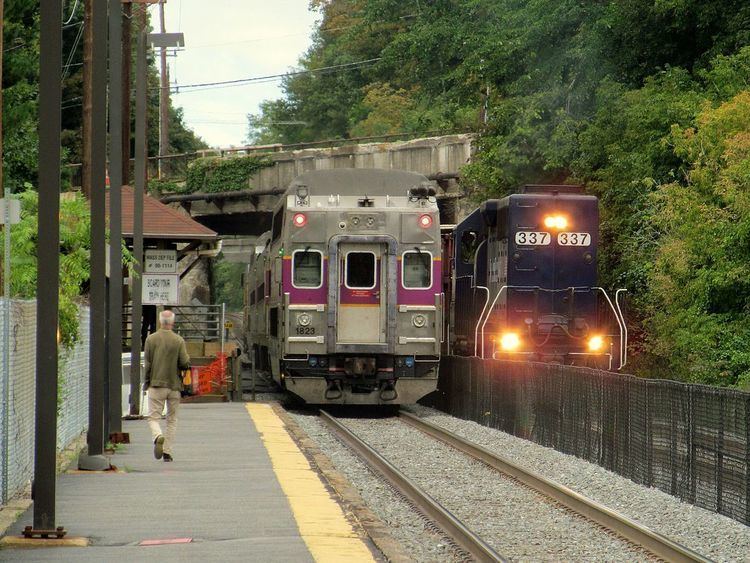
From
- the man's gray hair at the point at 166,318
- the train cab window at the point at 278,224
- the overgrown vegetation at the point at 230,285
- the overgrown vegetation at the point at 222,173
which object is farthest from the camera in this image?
the overgrown vegetation at the point at 230,285

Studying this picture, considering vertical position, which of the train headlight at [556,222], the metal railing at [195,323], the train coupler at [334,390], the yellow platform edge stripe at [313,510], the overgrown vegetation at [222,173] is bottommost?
the yellow platform edge stripe at [313,510]

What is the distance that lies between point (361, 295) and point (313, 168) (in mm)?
25036

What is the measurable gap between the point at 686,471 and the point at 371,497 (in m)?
3.29

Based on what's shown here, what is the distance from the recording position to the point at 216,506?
39.3 ft

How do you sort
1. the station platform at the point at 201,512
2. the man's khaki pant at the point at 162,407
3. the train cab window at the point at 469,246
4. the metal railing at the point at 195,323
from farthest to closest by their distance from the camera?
the metal railing at the point at 195,323
the train cab window at the point at 469,246
the man's khaki pant at the point at 162,407
the station platform at the point at 201,512

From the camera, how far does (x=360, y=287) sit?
81.8 ft

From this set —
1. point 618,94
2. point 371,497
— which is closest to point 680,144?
point 618,94

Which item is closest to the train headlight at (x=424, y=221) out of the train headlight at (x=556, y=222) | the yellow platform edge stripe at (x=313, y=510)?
the train headlight at (x=556, y=222)

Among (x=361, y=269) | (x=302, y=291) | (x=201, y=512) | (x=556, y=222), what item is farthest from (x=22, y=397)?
(x=556, y=222)

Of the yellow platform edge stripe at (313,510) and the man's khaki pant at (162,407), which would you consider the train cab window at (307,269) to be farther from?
the man's khaki pant at (162,407)

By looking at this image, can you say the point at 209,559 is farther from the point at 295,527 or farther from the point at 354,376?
the point at 354,376

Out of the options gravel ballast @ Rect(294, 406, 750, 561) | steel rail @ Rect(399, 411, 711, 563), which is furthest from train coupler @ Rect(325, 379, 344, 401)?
steel rail @ Rect(399, 411, 711, 563)

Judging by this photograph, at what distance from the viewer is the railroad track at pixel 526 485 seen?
1023cm

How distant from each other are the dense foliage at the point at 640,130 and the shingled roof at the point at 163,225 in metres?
8.91
